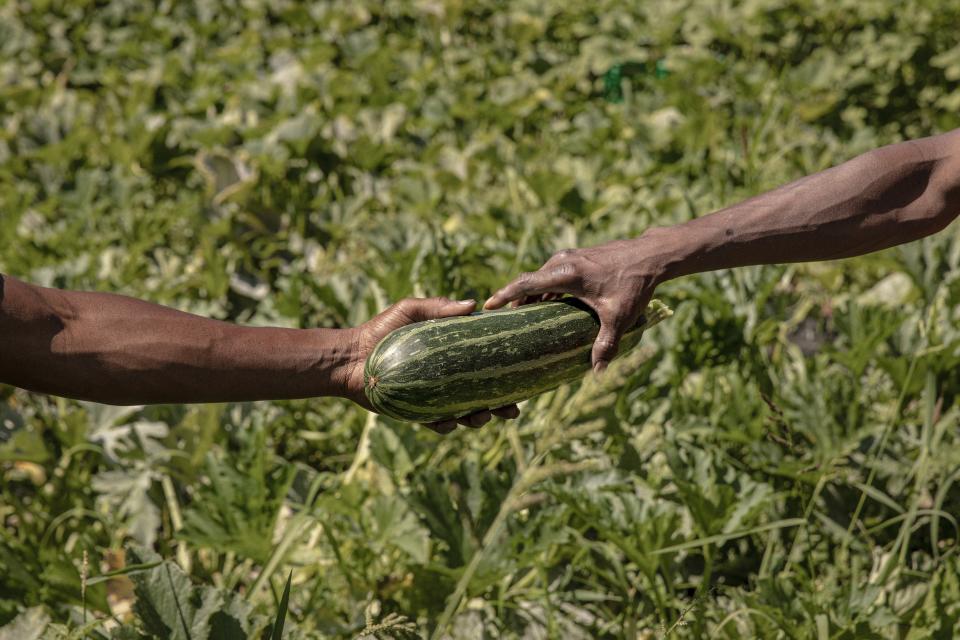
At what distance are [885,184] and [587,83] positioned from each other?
4482 millimetres

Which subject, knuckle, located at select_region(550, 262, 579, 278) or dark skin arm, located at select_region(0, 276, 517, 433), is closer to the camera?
dark skin arm, located at select_region(0, 276, 517, 433)

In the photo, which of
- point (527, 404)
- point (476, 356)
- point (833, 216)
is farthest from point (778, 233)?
point (527, 404)

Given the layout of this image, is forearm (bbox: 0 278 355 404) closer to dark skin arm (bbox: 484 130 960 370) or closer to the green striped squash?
the green striped squash

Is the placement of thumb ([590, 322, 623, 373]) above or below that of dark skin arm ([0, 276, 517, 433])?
below

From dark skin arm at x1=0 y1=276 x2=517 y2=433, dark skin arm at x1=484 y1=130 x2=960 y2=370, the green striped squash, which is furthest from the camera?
the green striped squash

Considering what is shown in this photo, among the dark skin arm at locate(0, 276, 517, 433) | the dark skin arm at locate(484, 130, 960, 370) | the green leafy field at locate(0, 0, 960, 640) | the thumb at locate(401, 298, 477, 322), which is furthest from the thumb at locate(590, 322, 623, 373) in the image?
the dark skin arm at locate(0, 276, 517, 433)

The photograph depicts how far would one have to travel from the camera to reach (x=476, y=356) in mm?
2318

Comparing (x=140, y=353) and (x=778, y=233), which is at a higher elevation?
(x=140, y=353)

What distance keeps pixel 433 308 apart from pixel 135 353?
70 cm

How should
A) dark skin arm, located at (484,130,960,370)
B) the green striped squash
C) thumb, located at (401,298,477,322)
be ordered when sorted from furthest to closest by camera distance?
thumb, located at (401,298,477,322) → the green striped squash → dark skin arm, located at (484,130,960,370)

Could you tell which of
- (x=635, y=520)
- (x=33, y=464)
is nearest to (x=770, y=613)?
(x=635, y=520)

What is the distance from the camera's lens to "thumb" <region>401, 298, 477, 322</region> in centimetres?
246

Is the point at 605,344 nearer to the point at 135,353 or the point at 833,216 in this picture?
the point at 833,216

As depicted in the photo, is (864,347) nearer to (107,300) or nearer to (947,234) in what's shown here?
(947,234)
